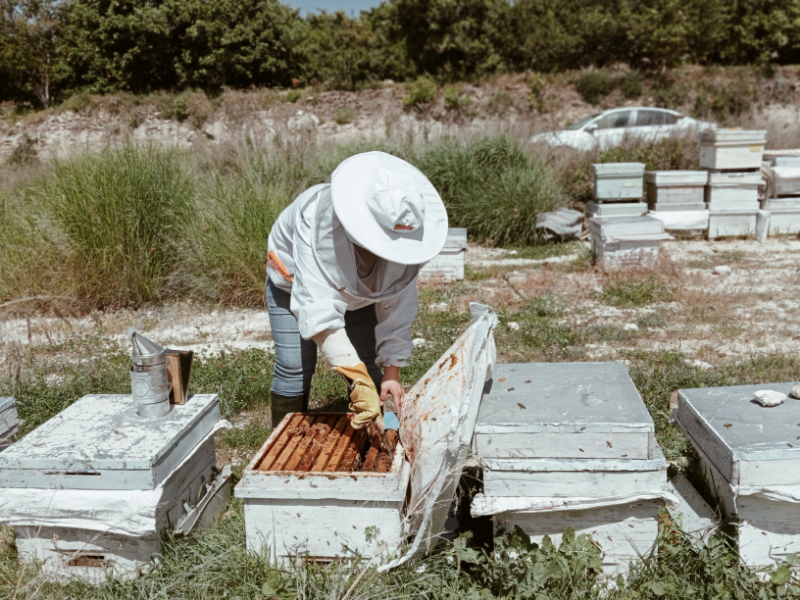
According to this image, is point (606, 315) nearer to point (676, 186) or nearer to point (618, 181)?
point (618, 181)

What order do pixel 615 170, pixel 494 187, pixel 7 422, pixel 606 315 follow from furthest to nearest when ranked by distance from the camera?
pixel 494 187
pixel 615 170
pixel 606 315
pixel 7 422

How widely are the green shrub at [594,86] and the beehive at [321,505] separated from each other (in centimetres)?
1946

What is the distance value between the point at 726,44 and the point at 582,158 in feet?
58.7

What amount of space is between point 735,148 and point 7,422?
305 inches

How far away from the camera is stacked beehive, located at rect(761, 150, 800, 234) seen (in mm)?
8023

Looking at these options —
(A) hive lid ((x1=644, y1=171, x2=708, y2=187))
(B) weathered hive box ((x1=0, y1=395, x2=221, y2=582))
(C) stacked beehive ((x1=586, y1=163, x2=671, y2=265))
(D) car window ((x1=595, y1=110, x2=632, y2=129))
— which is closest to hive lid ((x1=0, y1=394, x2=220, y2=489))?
(B) weathered hive box ((x1=0, y1=395, x2=221, y2=582))

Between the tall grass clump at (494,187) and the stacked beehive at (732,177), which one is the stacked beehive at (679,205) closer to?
the stacked beehive at (732,177)

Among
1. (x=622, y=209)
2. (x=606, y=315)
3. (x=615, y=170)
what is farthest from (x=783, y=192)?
(x=606, y=315)

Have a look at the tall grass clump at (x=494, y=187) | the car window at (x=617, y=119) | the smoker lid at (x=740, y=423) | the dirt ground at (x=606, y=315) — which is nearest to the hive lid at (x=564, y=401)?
the smoker lid at (x=740, y=423)

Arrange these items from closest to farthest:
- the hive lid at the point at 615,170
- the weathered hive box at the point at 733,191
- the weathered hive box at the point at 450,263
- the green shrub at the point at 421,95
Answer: the weathered hive box at the point at 450,263 < the hive lid at the point at 615,170 < the weathered hive box at the point at 733,191 < the green shrub at the point at 421,95

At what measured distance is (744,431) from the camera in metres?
1.99

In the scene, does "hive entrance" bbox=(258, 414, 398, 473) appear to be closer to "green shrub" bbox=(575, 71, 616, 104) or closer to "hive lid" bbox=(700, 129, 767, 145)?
"hive lid" bbox=(700, 129, 767, 145)

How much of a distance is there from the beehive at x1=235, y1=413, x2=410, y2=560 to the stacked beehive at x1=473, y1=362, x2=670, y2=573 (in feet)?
0.89

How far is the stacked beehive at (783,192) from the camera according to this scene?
26.3 ft
